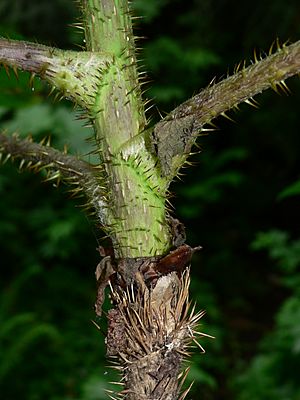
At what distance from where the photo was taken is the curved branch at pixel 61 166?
2.38ft

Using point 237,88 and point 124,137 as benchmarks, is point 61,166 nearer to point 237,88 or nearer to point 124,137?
point 124,137

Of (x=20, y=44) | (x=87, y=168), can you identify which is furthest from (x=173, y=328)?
(x=20, y=44)

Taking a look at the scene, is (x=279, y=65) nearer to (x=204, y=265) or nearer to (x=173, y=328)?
(x=173, y=328)

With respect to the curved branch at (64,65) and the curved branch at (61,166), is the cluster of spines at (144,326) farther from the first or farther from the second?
the curved branch at (64,65)

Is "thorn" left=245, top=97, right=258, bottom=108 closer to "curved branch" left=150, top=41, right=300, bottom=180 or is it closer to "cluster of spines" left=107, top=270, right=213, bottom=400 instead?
"curved branch" left=150, top=41, right=300, bottom=180

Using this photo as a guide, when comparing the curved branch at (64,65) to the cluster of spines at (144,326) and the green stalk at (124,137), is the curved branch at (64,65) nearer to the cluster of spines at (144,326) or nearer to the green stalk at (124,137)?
the green stalk at (124,137)

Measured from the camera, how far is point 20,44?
26.0 inches

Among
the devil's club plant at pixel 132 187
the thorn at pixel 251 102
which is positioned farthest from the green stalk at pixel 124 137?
the thorn at pixel 251 102

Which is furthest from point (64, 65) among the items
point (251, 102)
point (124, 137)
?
point (251, 102)

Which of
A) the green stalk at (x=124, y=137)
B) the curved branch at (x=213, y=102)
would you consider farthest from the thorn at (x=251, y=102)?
the green stalk at (x=124, y=137)

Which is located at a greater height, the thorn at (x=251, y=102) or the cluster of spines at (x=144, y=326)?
the thorn at (x=251, y=102)

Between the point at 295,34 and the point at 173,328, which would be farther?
the point at 295,34

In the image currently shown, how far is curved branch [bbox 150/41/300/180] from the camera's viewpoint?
0.63 metres

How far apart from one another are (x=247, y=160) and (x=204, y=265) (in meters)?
0.97
